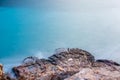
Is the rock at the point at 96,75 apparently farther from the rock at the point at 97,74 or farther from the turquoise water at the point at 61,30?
the turquoise water at the point at 61,30

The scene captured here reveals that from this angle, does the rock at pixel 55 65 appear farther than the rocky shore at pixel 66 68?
Yes

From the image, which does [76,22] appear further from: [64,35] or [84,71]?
[84,71]

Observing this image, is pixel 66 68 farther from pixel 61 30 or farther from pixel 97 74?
pixel 61 30

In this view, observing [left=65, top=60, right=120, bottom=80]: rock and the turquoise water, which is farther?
the turquoise water

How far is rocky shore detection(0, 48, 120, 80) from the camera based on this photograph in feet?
6.90

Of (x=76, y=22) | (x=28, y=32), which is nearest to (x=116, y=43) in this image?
(x=76, y=22)

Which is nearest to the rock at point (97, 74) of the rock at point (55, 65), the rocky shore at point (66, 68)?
the rocky shore at point (66, 68)

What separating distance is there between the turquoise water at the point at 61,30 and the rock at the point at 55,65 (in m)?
0.20

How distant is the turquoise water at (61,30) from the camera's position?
3.19m

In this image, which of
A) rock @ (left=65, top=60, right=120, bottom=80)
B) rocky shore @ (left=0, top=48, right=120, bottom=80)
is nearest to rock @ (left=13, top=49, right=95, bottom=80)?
rocky shore @ (left=0, top=48, right=120, bottom=80)

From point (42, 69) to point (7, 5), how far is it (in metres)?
2.26

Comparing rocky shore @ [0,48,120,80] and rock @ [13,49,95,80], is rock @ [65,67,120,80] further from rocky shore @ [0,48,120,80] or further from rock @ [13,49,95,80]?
rock @ [13,49,95,80]

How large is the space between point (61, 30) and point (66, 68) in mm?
1309

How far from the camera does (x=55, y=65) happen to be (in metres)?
2.70
